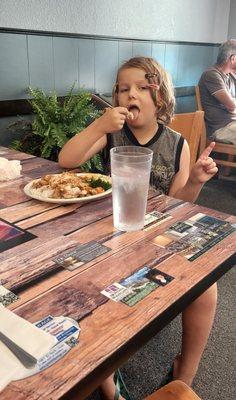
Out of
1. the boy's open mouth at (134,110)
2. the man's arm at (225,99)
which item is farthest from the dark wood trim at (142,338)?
the man's arm at (225,99)

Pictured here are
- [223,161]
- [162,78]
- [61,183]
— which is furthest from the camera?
[223,161]

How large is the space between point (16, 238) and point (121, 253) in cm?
24

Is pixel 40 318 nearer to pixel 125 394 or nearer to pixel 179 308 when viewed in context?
pixel 179 308

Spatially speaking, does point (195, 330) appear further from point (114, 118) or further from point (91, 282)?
point (114, 118)

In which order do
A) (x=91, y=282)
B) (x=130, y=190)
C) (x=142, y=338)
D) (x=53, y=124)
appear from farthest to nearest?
1. (x=53, y=124)
2. (x=130, y=190)
3. (x=91, y=282)
4. (x=142, y=338)

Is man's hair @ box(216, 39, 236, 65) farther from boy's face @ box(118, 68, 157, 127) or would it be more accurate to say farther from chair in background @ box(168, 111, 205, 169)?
boy's face @ box(118, 68, 157, 127)

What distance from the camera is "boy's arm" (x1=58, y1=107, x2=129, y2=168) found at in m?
1.16

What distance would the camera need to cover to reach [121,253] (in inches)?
28.3

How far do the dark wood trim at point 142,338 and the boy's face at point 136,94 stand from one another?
78 centimetres

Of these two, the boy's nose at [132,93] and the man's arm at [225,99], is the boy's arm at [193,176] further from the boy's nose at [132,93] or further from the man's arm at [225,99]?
the man's arm at [225,99]

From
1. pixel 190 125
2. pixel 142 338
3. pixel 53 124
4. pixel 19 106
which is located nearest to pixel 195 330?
pixel 142 338

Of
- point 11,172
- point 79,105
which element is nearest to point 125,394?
point 11,172

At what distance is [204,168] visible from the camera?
1.07 m

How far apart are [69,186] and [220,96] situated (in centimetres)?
269
